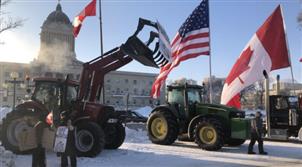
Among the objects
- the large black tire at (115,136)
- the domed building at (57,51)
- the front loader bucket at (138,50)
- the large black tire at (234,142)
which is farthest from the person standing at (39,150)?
the domed building at (57,51)

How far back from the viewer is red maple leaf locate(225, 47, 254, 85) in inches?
870

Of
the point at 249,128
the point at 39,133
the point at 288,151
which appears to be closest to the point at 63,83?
the point at 39,133

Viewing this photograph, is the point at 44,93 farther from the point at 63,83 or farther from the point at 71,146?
the point at 71,146

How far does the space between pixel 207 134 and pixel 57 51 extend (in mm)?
98063

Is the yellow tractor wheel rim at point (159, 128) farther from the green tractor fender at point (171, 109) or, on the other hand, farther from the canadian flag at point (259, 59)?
the canadian flag at point (259, 59)

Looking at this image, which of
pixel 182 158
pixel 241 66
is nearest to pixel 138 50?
pixel 182 158

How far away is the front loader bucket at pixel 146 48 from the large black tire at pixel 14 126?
3.85m

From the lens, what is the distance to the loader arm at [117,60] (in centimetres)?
1547

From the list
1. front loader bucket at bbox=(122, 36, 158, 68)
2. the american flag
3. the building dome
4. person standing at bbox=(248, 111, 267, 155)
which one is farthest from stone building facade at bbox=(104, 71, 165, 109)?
front loader bucket at bbox=(122, 36, 158, 68)

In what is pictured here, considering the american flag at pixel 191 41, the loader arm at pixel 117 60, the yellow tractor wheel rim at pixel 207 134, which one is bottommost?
the yellow tractor wheel rim at pixel 207 134

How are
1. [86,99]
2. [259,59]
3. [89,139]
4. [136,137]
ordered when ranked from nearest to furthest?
[89,139], [86,99], [259,59], [136,137]

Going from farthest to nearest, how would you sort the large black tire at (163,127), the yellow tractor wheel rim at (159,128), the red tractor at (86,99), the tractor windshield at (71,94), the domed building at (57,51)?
the domed building at (57,51) < the yellow tractor wheel rim at (159,128) < the large black tire at (163,127) < the tractor windshield at (71,94) < the red tractor at (86,99)

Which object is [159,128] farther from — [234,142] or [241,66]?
[241,66]

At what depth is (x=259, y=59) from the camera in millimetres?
22125
